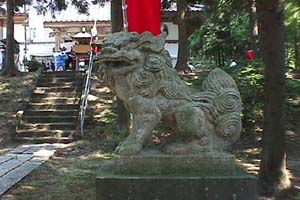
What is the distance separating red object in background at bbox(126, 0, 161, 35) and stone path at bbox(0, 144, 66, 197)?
2.55m

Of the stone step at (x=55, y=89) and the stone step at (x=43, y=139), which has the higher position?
the stone step at (x=55, y=89)

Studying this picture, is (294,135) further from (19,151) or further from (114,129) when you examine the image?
(19,151)

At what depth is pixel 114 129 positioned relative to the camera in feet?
34.5

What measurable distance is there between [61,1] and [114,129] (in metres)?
5.95

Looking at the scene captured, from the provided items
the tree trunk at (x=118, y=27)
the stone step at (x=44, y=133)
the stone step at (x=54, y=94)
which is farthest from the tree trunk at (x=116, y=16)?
the stone step at (x=54, y=94)

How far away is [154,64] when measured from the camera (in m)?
3.84

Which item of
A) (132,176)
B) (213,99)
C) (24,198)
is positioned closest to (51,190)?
(24,198)

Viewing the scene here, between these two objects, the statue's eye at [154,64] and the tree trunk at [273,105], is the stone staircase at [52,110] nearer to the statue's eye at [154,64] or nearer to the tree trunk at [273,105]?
the tree trunk at [273,105]

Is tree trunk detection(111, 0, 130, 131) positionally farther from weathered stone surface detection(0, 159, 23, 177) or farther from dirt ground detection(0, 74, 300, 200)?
weathered stone surface detection(0, 159, 23, 177)

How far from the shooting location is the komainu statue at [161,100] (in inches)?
149

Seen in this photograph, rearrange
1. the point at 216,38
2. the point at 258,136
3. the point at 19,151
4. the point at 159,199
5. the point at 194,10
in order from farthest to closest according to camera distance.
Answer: the point at 216,38
the point at 194,10
the point at 258,136
the point at 19,151
the point at 159,199

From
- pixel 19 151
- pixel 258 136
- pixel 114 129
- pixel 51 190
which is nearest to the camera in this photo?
pixel 51 190

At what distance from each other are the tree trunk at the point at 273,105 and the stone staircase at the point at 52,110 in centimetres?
558

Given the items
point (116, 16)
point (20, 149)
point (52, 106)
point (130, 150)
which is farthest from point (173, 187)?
point (52, 106)
